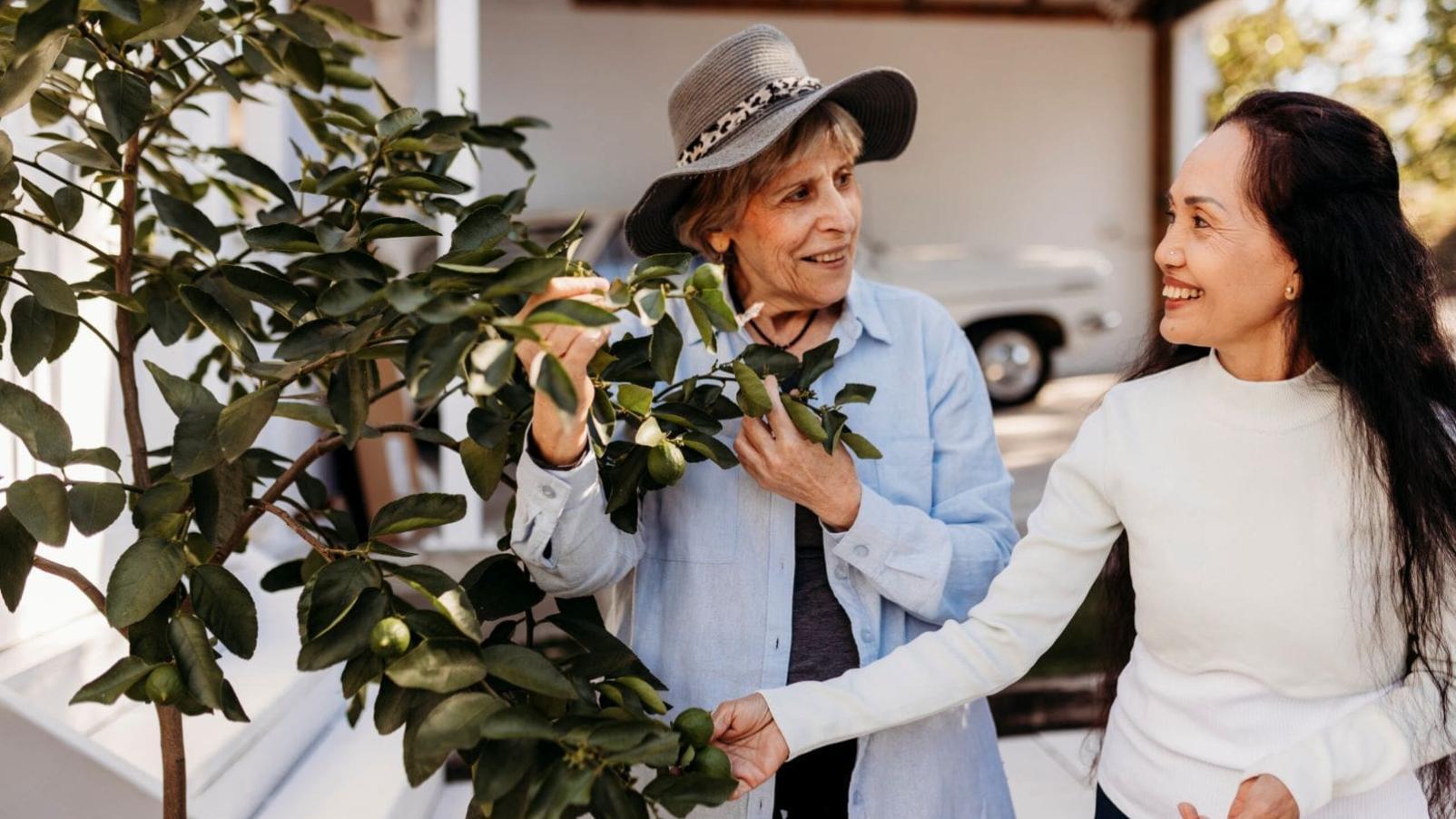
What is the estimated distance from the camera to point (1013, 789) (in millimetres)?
2922

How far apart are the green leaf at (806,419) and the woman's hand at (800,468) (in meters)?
0.06

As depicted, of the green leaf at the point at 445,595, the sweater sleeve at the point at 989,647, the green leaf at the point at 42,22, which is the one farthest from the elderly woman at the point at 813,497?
the green leaf at the point at 42,22

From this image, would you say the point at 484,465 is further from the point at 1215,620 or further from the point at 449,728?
the point at 1215,620

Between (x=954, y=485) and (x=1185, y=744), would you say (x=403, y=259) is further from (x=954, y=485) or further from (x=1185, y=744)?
(x=1185, y=744)

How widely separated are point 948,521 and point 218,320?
2.99ft

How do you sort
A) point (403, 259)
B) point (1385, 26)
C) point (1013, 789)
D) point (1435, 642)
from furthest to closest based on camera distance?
point (403, 259) < point (1385, 26) < point (1013, 789) < point (1435, 642)

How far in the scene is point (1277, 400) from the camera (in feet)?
4.04

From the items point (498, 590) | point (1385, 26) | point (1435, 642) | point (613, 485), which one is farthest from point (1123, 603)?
point (1385, 26)

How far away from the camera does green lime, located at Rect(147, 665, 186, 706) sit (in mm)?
1055

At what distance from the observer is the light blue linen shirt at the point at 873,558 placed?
147 cm

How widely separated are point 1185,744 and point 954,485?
0.46m

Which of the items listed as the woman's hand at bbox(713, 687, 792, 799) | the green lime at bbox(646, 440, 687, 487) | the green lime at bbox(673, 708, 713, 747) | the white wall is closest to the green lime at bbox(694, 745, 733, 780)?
the green lime at bbox(673, 708, 713, 747)

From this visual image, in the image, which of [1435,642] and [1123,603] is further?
[1123,603]

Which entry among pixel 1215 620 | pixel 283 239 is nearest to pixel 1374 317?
pixel 1215 620
